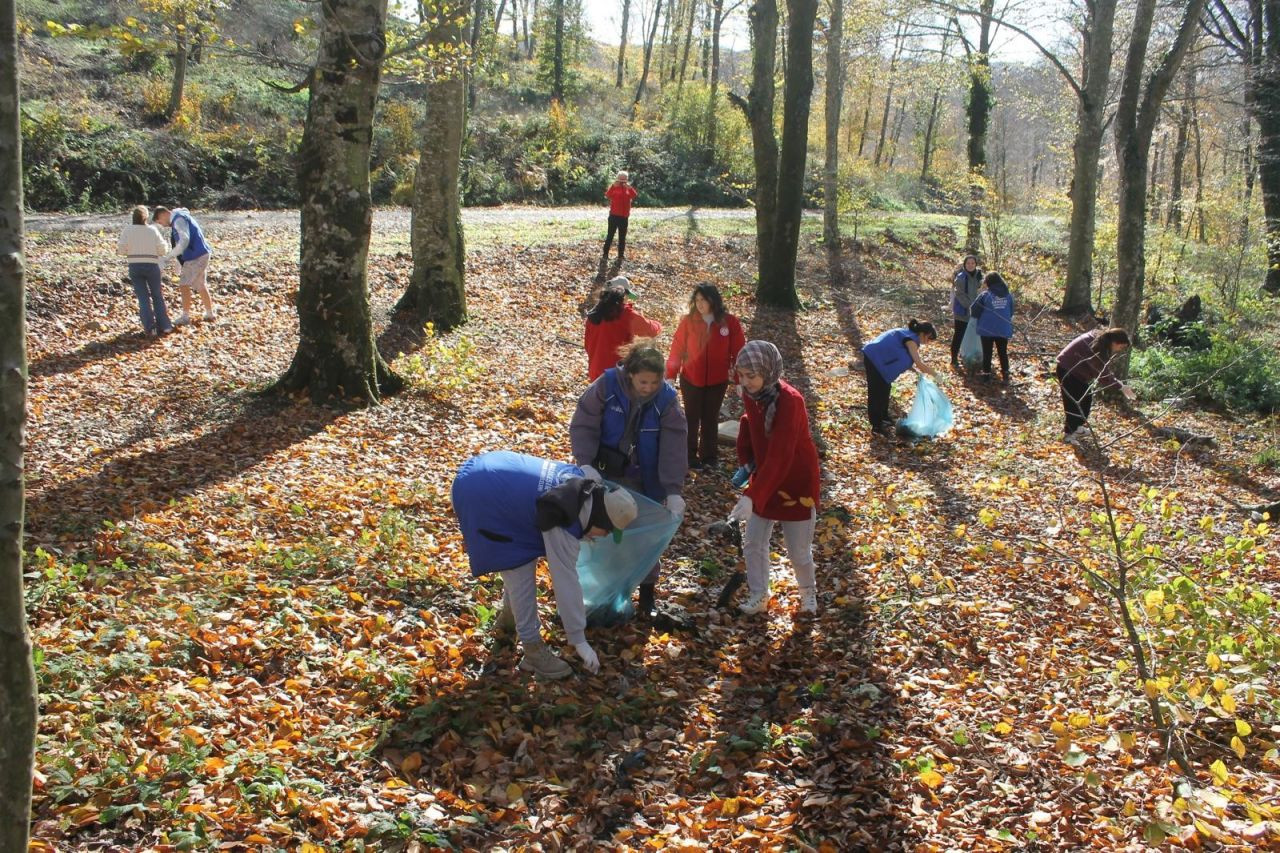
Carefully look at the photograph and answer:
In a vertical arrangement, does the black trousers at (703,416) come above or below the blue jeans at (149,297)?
below

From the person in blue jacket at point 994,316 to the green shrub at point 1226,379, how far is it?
94.7 inches

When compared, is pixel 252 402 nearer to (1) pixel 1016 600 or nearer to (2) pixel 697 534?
(2) pixel 697 534

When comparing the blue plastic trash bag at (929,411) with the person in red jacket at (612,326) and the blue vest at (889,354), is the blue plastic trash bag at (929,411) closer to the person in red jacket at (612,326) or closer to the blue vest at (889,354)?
the blue vest at (889,354)

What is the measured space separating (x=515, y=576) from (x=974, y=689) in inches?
110

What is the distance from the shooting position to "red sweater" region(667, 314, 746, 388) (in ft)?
25.7

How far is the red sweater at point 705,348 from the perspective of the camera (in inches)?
309

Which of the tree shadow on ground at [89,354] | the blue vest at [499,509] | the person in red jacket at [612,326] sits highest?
the person in red jacket at [612,326]

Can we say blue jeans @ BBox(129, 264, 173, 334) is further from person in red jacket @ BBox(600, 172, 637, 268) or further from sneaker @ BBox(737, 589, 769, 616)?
sneaker @ BBox(737, 589, 769, 616)

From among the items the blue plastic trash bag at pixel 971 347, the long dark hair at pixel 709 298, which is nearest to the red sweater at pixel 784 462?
the long dark hair at pixel 709 298

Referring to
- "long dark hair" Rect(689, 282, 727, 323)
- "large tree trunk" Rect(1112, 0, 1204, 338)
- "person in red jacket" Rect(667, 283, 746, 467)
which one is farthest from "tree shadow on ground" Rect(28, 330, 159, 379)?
"large tree trunk" Rect(1112, 0, 1204, 338)

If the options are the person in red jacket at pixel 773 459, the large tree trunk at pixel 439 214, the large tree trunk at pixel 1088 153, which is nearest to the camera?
the person in red jacket at pixel 773 459

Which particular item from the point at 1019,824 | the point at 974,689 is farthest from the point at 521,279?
the point at 1019,824

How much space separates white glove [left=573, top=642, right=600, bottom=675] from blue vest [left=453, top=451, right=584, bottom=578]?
2.44ft

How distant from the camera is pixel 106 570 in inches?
211
